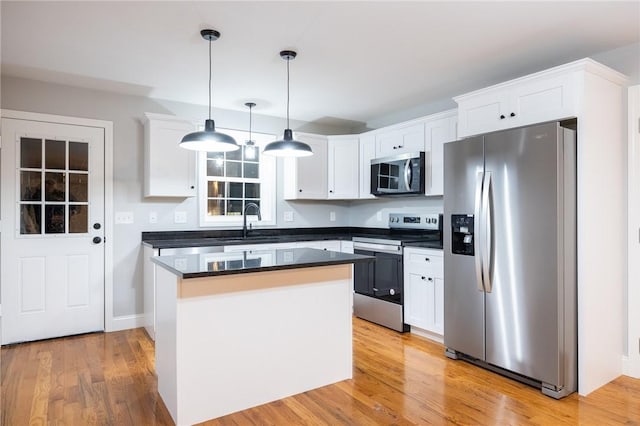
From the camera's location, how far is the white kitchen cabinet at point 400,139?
4074 mm

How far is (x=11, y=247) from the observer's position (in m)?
3.59

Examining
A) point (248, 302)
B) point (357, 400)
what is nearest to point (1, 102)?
point (248, 302)

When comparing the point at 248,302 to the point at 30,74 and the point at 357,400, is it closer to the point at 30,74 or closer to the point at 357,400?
the point at 357,400

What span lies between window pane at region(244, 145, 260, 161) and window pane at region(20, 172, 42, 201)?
2115mm

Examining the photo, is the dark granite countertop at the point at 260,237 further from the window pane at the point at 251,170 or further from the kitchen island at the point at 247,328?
the kitchen island at the point at 247,328

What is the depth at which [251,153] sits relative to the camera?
491 cm

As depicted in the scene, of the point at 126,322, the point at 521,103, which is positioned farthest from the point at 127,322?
the point at 521,103

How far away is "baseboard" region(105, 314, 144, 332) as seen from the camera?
3989mm

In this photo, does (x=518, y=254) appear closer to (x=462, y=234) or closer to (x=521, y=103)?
(x=462, y=234)

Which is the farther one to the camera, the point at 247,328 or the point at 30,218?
the point at 30,218

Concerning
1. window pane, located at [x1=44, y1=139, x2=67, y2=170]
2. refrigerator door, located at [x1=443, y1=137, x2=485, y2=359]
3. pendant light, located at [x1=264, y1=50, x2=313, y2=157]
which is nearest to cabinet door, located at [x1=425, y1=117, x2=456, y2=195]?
refrigerator door, located at [x1=443, y1=137, x2=485, y2=359]

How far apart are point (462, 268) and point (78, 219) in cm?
361

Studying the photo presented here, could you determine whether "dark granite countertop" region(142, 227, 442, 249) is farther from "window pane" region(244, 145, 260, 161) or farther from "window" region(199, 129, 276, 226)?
"window pane" region(244, 145, 260, 161)

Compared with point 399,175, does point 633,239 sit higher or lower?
lower
